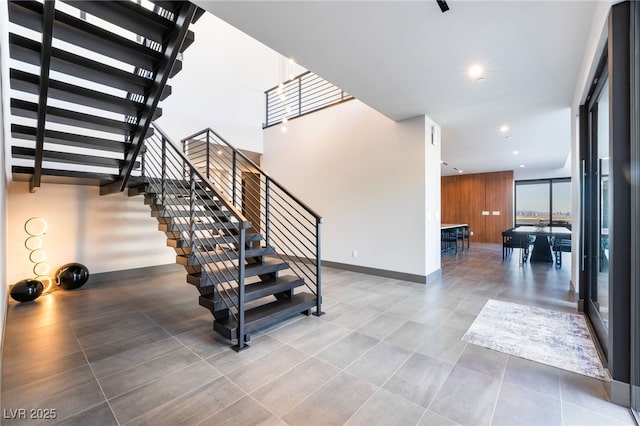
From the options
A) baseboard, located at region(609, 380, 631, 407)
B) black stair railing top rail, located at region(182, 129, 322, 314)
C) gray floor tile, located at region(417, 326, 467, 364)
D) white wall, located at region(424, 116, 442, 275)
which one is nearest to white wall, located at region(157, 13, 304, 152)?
black stair railing top rail, located at region(182, 129, 322, 314)

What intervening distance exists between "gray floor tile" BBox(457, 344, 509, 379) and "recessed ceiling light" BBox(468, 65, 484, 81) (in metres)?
2.88

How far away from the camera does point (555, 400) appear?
1763mm

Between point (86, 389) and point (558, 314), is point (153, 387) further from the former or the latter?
point (558, 314)

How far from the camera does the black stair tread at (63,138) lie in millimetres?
2912

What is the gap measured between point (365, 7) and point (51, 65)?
2678 millimetres

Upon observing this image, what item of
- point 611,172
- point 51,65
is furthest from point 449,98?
point 51,65

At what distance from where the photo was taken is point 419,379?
198 cm

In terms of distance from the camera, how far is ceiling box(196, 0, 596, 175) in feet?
7.02

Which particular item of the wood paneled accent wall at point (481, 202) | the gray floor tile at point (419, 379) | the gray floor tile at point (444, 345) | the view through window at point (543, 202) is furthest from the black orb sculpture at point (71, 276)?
the view through window at point (543, 202)

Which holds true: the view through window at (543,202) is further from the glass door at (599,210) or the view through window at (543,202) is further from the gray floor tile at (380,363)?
the gray floor tile at (380,363)

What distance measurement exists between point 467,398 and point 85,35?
12.9ft

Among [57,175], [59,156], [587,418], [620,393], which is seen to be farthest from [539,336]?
[57,175]

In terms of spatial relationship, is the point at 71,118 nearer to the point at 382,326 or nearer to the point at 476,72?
the point at 382,326

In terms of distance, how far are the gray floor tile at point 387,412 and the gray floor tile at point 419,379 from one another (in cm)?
6
